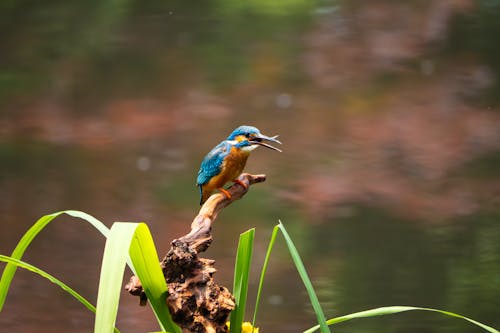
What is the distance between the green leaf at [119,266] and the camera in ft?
1.85

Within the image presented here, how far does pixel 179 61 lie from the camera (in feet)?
8.27

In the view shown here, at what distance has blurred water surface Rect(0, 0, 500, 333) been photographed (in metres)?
2.03

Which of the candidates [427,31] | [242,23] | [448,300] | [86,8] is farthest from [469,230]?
[86,8]

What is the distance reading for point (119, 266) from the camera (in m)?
0.57

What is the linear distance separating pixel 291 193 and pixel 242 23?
73 cm

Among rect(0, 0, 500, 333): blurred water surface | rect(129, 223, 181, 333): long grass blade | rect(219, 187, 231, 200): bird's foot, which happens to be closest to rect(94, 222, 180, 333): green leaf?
rect(129, 223, 181, 333): long grass blade

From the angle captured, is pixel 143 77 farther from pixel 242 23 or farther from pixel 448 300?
pixel 448 300

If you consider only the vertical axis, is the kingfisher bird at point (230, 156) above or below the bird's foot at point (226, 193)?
above

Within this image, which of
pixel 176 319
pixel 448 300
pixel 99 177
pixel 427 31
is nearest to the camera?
pixel 176 319

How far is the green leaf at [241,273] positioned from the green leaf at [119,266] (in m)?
0.09

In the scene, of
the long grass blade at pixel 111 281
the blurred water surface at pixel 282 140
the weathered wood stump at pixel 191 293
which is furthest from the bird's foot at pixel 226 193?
the blurred water surface at pixel 282 140

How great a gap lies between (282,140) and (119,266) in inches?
69.5

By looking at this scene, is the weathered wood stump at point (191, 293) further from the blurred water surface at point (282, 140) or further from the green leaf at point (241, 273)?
the blurred water surface at point (282, 140)

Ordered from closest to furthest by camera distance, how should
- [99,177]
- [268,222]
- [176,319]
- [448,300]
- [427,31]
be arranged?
[176,319]
[448,300]
[268,222]
[99,177]
[427,31]
